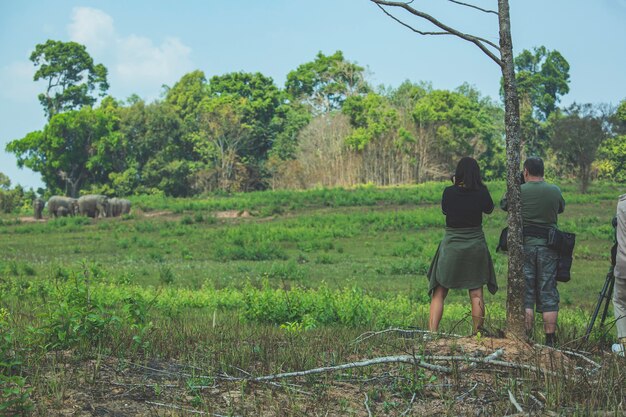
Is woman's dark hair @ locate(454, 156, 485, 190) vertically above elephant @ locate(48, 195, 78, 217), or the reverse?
woman's dark hair @ locate(454, 156, 485, 190)

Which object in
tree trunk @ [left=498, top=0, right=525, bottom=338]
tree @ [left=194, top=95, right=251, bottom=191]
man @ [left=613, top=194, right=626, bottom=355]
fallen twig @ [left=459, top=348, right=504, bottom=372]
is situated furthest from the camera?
Result: tree @ [left=194, top=95, right=251, bottom=191]

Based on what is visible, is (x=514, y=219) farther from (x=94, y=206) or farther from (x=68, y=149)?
(x=68, y=149)

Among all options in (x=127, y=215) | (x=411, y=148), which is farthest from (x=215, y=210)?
(x=411, y=148)

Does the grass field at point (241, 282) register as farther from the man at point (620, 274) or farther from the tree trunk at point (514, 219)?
the tree trunk at point (514, 219)

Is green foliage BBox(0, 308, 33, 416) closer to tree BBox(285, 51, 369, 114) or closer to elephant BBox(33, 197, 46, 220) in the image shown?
elephant BBox(33, 197, 46, 220)

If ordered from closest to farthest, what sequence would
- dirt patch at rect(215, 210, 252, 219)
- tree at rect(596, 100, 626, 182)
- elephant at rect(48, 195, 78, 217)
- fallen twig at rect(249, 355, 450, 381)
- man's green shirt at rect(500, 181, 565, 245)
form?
fallen twig at rect(249, 355, 450, 381), man's green shirt at rect(500, 181, 565, 245), dirt patch at rect(215, 210, 252, 219), elephant at rect(48, 195, 78, 217), tree at rect(596, 100, 626, 182)

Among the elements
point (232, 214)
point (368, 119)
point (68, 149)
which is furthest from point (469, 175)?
point (68, 149)

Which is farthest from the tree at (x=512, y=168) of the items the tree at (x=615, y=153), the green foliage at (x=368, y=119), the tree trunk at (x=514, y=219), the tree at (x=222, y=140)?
the tree at (x=222, y=140)

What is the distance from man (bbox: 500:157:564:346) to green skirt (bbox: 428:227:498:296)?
459mm

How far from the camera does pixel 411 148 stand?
184 ft

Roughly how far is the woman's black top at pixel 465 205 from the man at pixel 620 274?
1.14 m

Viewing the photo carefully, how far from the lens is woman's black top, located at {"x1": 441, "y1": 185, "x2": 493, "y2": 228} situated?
7.09 metres

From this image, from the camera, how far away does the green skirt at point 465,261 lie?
7102 millimetres

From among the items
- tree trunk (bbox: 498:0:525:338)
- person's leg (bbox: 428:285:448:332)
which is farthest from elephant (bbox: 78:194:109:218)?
A: tree trunk (bbox: 498:0:525:338)
